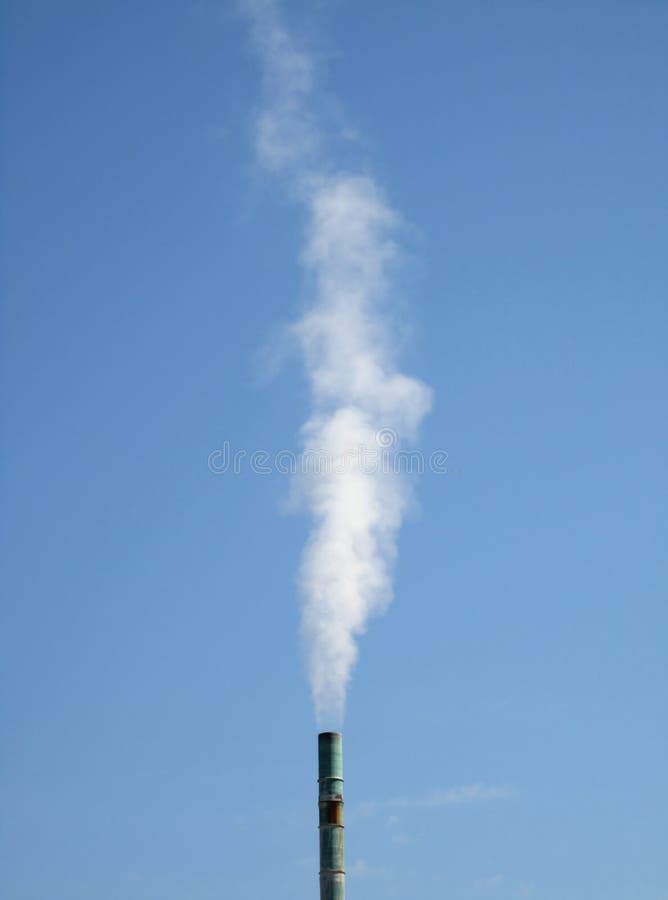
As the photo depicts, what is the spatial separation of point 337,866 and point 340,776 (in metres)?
2.68

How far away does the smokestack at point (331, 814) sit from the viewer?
103ft

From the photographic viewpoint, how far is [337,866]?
31.6m

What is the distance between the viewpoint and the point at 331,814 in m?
32.2

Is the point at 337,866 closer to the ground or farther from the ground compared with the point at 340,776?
closer to the ground

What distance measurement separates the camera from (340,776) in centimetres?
3325

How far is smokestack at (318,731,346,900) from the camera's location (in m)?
31.4
